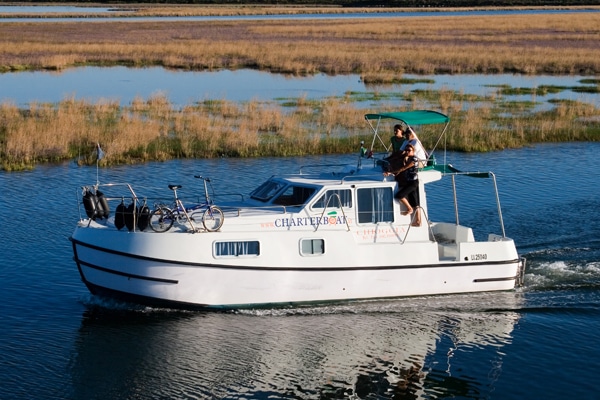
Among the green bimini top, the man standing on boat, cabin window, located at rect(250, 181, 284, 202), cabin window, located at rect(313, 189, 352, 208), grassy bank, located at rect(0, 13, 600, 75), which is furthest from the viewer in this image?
grassy bank, located at rect(0, 13, 600, 75)

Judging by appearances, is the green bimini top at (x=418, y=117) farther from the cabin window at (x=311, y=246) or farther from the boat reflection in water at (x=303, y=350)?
the boat reflection in water at (x=303, y=350)

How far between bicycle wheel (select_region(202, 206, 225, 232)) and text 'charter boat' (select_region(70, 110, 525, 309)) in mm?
27

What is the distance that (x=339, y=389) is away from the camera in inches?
771

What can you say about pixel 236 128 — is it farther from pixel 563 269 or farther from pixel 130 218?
pixel 130 218

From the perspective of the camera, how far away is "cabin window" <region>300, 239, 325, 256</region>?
75.3ft

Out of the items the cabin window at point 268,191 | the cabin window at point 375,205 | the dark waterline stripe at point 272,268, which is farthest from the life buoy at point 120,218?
the cabin window at point 375,205

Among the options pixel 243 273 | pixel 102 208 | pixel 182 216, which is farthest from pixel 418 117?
pixel 102 208

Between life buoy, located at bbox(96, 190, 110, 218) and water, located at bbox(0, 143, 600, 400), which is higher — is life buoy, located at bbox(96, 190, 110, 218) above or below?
above

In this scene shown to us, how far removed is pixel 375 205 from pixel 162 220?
5123 millimetres

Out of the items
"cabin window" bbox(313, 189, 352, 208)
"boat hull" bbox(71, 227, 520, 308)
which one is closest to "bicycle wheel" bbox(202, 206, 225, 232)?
"boat hull" bbox(71, 227, 520, 308)

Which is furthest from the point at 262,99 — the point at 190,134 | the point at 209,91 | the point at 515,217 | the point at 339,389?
the point at 339,389

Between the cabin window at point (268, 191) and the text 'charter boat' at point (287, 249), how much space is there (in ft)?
0.12

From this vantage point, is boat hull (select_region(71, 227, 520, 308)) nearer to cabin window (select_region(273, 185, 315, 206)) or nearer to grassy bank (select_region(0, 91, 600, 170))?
cabin window (select_region(273, 185, 315, 206))

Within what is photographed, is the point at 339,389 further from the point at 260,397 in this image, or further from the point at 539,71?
the point at 539,71
